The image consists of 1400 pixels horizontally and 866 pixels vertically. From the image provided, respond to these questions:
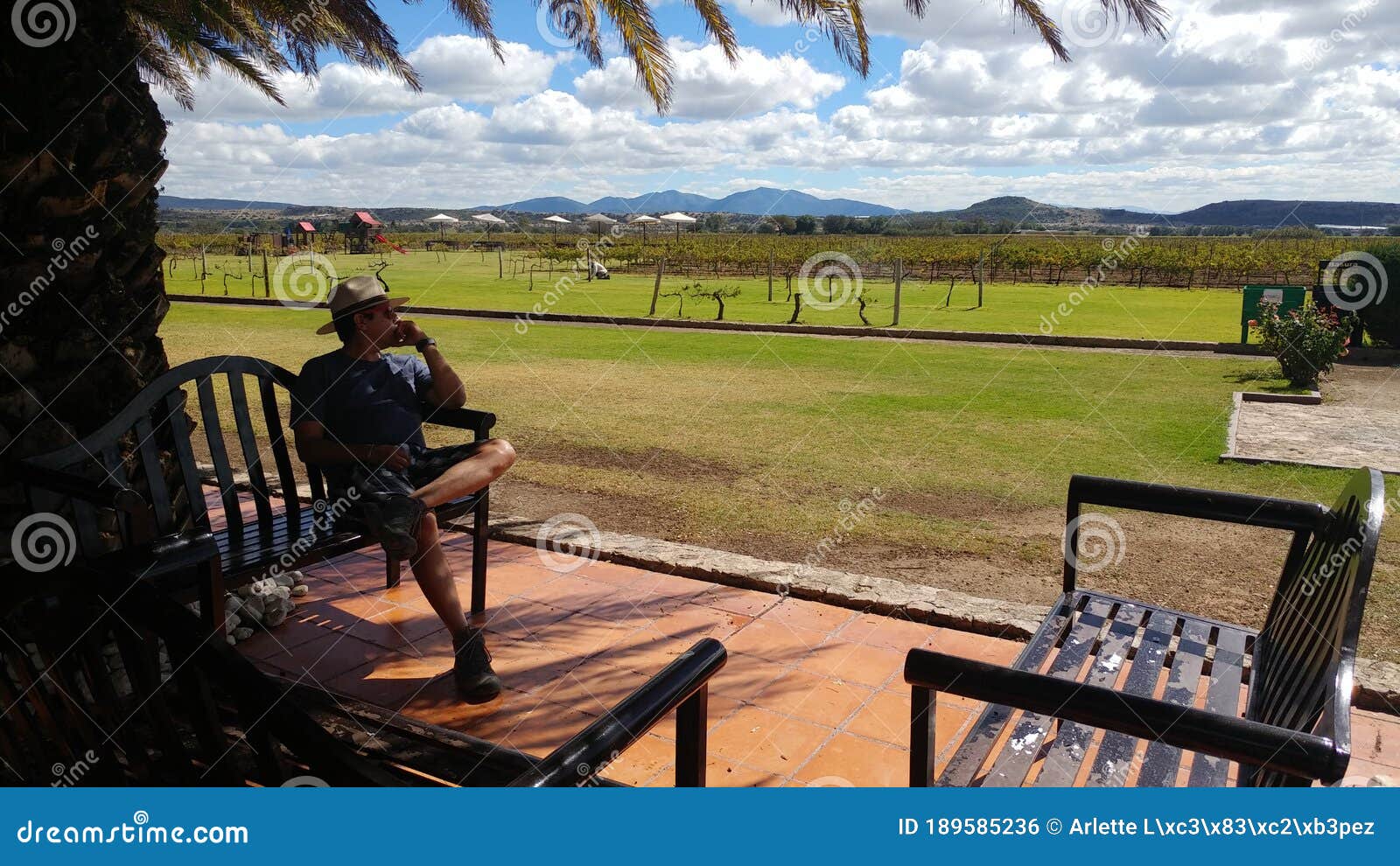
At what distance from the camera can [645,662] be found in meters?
3.77

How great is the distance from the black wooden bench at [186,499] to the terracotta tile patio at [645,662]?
0.45 meters

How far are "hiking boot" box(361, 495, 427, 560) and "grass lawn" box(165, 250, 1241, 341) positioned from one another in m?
16.2

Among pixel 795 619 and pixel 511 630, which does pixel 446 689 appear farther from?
pixel 795 619

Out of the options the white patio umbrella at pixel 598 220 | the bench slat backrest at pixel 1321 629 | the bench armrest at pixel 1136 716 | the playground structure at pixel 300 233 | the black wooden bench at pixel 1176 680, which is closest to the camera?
the bench armrest at pixel 1136 716

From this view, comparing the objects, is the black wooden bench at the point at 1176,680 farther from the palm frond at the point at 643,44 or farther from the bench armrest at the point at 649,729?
the palm frond at the point at 643,44

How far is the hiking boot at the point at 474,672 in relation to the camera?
3.47 metres

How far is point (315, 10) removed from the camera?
24.1ft

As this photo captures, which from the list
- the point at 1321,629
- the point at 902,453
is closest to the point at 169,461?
the point at 1321,629

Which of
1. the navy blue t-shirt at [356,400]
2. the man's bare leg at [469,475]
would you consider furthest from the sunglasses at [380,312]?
the man's bare leg at [469,475]

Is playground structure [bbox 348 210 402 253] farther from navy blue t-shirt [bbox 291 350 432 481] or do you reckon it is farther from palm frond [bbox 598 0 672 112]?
navy blue t-shirt [bbox 291 350 432 481]

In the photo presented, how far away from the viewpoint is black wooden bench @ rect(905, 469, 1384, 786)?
5.81 ft

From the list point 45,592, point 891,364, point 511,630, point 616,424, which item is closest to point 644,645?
point 511,630
